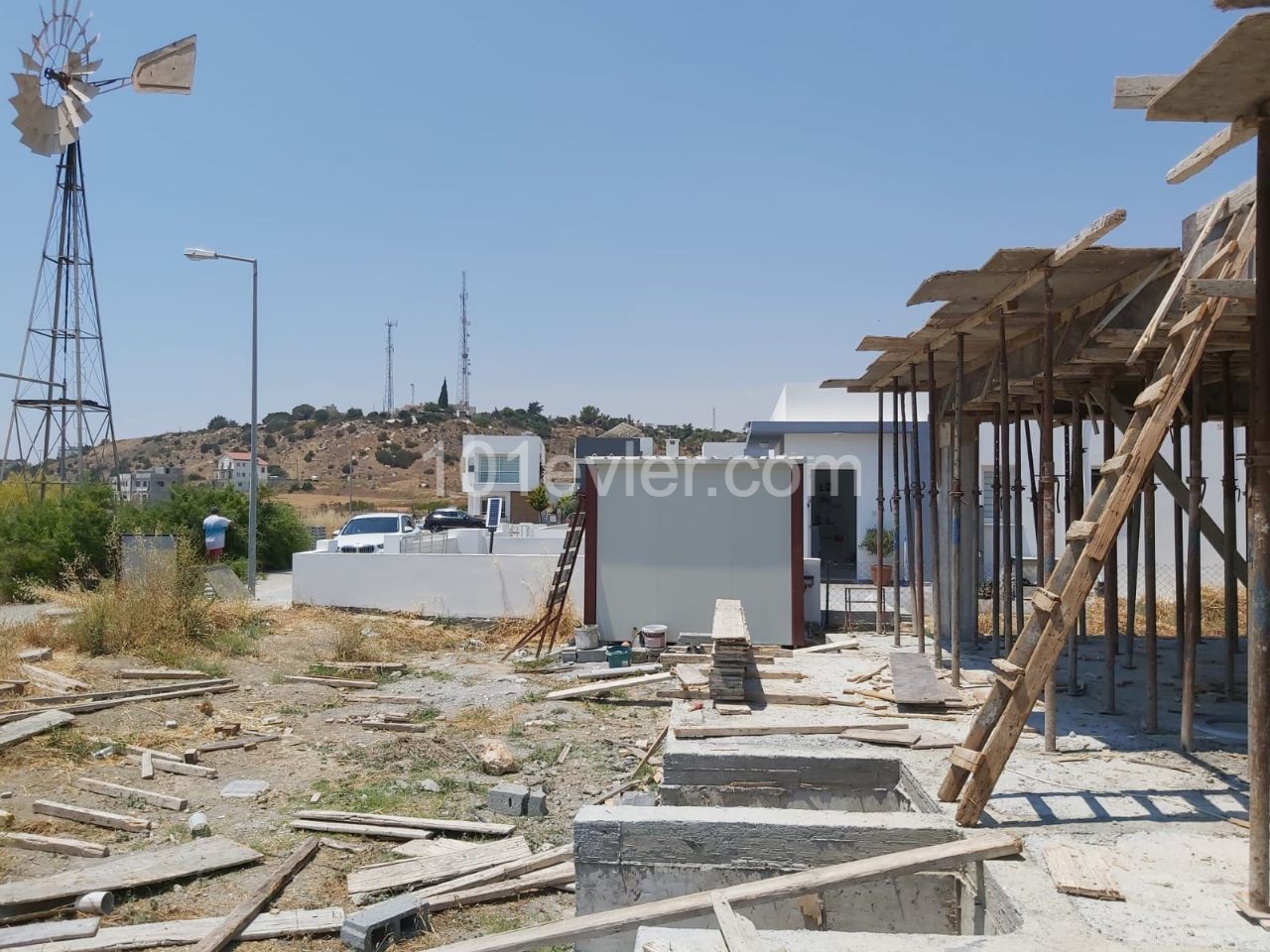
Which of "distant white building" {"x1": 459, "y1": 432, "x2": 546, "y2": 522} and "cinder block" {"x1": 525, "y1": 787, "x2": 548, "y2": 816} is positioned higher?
"distant white building" {"x1": 459, "y1": 432, "x2": 546, "y2": 522}

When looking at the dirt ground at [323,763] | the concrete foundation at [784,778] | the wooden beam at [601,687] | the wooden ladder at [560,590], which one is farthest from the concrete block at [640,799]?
the wooden ladder at [560,590]

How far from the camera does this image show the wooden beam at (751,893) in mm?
4797

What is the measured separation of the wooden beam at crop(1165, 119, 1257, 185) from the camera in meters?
4.41

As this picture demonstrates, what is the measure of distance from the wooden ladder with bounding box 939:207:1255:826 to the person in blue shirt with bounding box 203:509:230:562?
24.2m

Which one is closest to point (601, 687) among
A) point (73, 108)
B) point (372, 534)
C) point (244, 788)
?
point (244, 788)

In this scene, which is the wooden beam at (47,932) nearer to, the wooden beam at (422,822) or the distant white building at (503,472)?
the wooden beam at (422,822)

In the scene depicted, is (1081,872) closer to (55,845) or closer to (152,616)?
(55,845)

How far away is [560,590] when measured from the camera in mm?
17453

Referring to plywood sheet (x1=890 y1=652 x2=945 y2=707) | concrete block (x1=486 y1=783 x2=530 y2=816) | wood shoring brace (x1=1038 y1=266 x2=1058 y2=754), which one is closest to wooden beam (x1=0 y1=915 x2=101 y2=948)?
concrete block (x1=486 y1=783 x2=530 y2=816)

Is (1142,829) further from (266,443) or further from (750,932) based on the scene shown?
(266,443)

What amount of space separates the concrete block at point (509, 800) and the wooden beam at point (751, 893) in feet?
12.1

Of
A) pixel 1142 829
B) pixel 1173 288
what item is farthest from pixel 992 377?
pixel 1142 829

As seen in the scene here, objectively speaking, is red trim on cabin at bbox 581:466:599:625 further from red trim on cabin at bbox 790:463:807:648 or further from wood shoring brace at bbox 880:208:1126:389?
wood shoring brace at bbox 880:208:1126:389

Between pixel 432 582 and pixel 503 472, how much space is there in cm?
3235
